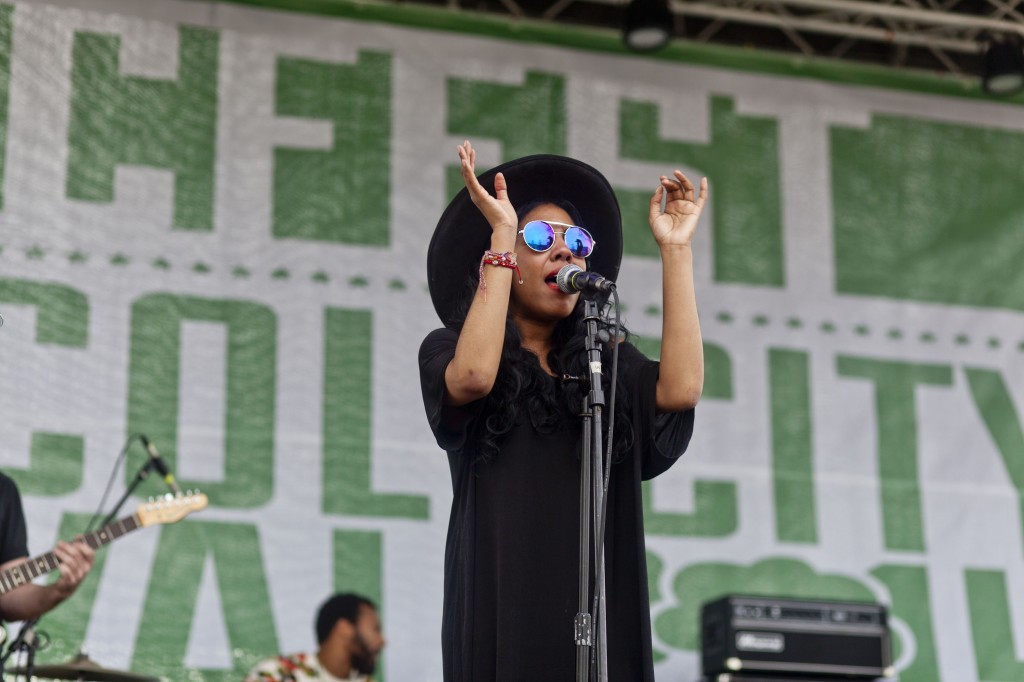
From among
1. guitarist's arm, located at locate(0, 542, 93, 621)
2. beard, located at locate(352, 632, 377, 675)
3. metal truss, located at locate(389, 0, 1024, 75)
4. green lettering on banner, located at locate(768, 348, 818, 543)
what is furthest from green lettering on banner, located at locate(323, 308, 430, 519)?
metal truss, located at locate(389, 0, 1024, 75)

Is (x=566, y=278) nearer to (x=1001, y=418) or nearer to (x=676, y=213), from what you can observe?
(x=676, y=213)

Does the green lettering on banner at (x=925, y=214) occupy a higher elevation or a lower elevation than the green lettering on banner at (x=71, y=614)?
higher

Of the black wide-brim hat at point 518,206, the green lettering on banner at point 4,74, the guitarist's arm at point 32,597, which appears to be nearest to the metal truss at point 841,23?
the green lettering on banner at point 4,74

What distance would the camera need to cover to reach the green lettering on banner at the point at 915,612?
5871 mm

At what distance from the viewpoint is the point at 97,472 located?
17.3ft

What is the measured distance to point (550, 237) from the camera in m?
2.50

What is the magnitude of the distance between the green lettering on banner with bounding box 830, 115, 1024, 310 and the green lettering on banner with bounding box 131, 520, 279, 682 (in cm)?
277

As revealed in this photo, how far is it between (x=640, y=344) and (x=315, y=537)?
148cm

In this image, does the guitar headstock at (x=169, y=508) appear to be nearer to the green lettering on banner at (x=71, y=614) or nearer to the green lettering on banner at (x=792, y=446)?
the green lettering on banner at (x=71, y=614)

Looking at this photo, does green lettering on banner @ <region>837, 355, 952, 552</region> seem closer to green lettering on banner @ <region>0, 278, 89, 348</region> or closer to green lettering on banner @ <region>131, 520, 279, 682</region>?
green lettering on banner @ <region>131, 520, 279, 682</region>

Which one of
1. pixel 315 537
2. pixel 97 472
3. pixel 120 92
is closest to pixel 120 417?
pixel 97 472

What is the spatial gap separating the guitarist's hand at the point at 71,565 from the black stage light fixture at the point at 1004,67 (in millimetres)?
4308

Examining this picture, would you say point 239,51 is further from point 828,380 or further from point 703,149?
point 828,380

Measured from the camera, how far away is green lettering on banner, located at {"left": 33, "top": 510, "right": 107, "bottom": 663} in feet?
16.7
